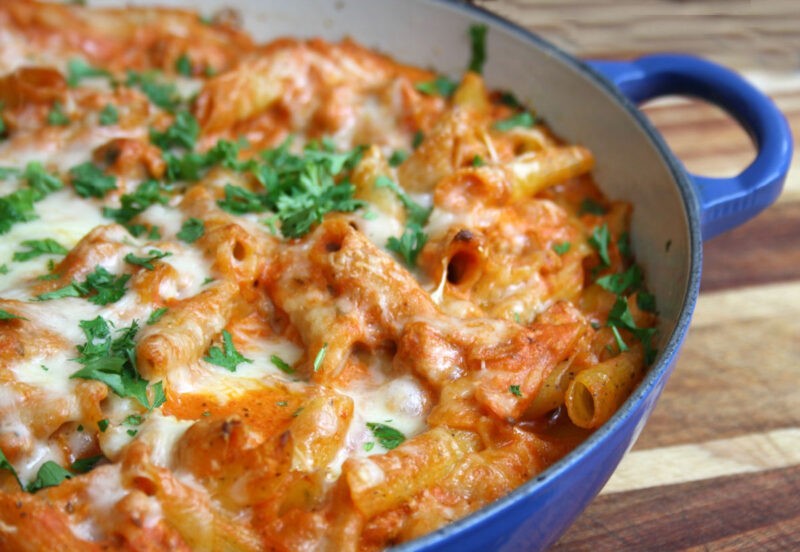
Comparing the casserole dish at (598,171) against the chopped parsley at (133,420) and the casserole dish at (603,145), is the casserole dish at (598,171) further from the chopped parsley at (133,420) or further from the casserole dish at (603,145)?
the chopped parsley at (133,420)

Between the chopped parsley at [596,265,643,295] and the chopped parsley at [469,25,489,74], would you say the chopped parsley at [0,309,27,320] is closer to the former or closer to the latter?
the chopped parsley at [596,265,643,295]

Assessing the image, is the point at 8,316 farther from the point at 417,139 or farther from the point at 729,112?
the point at 729,112

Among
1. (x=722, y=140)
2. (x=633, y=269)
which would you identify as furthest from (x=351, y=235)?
(x=722, y=140)

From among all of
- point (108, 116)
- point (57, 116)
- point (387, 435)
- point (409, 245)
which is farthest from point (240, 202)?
point (387, 435)

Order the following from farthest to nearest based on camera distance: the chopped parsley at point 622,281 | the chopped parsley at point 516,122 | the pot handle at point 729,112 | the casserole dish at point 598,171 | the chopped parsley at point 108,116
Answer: the chopped parsley at point 516,122 → the chopped parsley at point 108,116 → the chopped parsley at point 622,281 → the pot handle at point 729,112 → the casserole dish at point 598,171

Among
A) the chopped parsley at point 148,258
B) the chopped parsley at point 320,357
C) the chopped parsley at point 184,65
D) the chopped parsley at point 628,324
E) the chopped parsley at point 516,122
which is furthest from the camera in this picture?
the chopped parsley at point 184,65

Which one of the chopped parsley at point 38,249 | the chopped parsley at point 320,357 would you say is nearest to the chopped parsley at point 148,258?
the chopped parsley at point 38,249

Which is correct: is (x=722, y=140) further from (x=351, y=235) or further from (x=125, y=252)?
(x=125, y=252)

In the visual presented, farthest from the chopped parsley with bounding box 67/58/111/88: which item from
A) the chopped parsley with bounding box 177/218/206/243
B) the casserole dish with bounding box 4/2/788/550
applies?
the chopped parsley with bounding box 177/218/206/243
